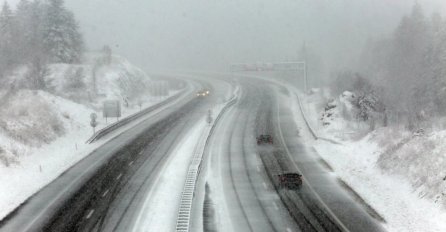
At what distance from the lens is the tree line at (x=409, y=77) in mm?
62125

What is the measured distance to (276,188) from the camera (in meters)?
30.2

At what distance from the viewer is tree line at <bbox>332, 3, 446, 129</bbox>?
204 feet

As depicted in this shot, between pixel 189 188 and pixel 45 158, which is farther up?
pixel 45 158

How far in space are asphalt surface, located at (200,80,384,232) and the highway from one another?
0.05 meters

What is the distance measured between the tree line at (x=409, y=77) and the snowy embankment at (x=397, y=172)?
57.4 ft

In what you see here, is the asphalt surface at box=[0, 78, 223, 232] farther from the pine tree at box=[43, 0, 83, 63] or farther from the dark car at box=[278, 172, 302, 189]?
the pine tree at box=[43, 0, 83, 63]

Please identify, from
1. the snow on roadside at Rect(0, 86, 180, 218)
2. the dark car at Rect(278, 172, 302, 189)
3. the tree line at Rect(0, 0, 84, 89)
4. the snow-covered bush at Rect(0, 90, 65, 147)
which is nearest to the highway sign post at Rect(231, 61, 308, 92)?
the tree line at Rect(0, 0, 84, 89)

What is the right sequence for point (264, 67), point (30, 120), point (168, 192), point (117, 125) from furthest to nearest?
point (264, 67), point (117, 125), point (30, 120), point (168, 192)

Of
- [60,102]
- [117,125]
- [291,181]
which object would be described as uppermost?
[60,102]

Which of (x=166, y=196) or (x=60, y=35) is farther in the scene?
(x=60, y=35)

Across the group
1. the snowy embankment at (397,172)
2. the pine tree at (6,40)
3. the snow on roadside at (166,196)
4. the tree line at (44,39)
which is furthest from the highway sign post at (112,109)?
the pine tree at (6,40)

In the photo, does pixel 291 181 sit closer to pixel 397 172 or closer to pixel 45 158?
pixel 397 172

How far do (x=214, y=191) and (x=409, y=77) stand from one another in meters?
73.7

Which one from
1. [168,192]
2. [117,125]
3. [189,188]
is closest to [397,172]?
[189,188]
